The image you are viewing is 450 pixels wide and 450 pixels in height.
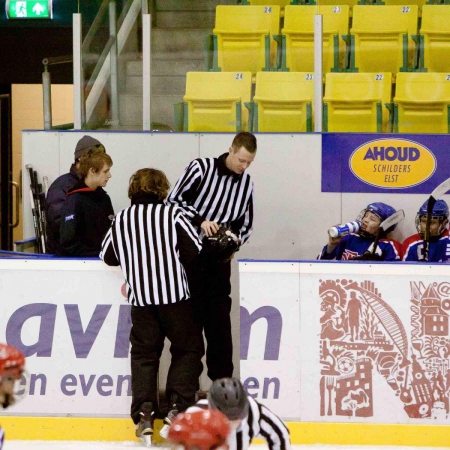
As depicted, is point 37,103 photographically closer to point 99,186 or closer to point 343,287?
point 99,186

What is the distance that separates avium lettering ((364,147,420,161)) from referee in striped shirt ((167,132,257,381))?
3.94 ft

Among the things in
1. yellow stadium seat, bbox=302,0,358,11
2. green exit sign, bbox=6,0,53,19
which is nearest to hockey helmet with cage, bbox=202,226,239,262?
yellow stadium seat, bbox=302,0,358,11

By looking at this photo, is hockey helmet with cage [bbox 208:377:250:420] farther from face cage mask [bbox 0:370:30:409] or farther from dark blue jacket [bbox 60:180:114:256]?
dark blue jacket [bbox 60:180:114:256]

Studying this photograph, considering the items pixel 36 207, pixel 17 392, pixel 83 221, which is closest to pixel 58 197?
pixel 83 221

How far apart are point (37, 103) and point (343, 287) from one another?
258 inches

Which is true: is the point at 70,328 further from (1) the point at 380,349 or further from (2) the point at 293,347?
(1) the point at 380,349

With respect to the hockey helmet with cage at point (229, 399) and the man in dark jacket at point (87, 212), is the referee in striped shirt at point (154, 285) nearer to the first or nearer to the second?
the man in dark jacket at point (87, 212)

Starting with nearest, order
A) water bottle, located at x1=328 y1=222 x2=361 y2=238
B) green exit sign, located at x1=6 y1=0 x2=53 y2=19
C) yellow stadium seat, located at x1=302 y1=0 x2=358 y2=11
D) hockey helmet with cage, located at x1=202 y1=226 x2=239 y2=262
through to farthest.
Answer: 1. hockey helmet with cage, located at x1=202 y1=226 x2=239 y2=262
2. water bottle, located at x1=328 y1=222 x2=361 y2=238
3. yellow stadium seat, located at x1=302 y1=0 x2=358 y2=11
4. green exit sign, located at x1=6 y1=0 x2=53 y2=19

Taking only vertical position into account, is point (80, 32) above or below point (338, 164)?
above

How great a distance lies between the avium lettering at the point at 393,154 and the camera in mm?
5973

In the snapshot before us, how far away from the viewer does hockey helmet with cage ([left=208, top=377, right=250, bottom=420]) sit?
277 centimetres

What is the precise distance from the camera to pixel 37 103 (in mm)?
10461

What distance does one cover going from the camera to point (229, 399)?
9.14ft

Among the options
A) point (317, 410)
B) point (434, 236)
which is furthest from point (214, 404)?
point (434, 236)
